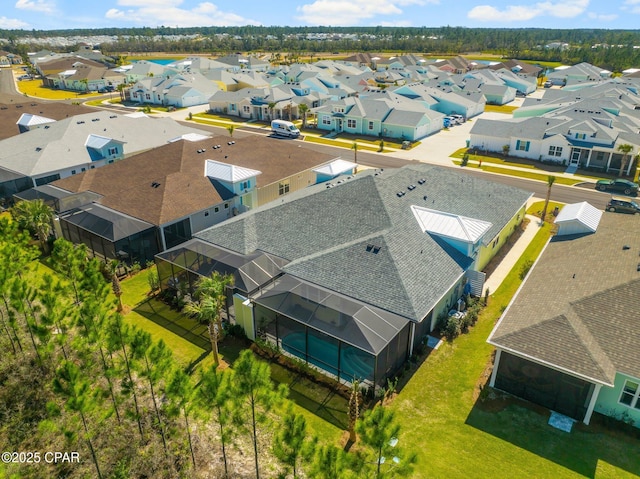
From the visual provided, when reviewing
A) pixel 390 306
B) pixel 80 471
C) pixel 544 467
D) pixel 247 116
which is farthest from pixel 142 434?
pixel 247 116

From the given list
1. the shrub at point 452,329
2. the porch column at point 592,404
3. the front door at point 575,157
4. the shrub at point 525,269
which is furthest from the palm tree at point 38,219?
the front door at point 575,157

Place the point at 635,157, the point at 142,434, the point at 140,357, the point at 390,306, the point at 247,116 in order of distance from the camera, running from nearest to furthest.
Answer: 1. the point at 140,357
2. the point at 142,434
3. the point at 390,306
4. the point at 635,157
5. the point at 247,116

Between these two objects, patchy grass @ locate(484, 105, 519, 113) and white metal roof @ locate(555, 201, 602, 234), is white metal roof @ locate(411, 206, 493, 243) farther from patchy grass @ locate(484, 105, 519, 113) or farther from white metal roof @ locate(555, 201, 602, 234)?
patchy grass @ locate(484, 105, 519, 113)

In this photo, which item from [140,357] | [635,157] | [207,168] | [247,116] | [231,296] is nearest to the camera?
[140,357]

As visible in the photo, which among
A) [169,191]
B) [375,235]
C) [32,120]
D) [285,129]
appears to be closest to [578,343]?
[375,235]

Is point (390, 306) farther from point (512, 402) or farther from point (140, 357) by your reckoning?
point (140, 357)
